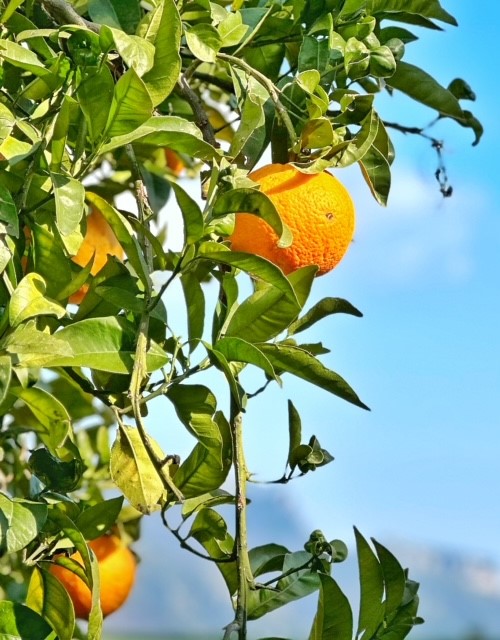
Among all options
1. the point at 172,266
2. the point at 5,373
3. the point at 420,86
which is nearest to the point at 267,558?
the point at 172,266

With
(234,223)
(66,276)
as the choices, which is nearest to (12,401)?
(66,276)

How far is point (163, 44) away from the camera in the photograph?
688mm

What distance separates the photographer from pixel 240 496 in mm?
755

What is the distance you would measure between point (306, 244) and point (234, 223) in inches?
3.7

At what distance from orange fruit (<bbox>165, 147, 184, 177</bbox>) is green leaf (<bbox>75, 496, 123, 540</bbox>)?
2.01ft

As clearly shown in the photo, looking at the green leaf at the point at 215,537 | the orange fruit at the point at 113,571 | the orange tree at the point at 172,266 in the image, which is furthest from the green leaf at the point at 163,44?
the orange fruit at the point at 113,571

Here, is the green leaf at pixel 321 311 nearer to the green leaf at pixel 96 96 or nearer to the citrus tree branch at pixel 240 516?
the citrus tree branch at pixel 240 516

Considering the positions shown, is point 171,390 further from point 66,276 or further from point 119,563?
point 119,563

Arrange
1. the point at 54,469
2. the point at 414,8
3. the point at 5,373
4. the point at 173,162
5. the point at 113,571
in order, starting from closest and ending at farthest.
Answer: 1. the point at 5,373
2. the point at 54,469
3. the point at 414,8
4. the point at 113,571
5. the point at 173,162

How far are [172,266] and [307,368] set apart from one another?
143mm

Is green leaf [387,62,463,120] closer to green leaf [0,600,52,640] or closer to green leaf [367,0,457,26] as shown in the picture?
green leaf [367,0,457,26]

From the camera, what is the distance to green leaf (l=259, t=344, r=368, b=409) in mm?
740

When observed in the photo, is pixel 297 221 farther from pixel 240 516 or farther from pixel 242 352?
pixel 240 516

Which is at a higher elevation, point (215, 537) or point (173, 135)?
point (173, 135)
